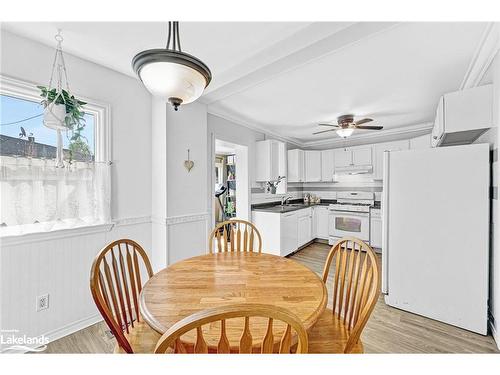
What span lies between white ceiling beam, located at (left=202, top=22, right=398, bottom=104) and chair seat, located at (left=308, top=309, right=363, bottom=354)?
1880 mm

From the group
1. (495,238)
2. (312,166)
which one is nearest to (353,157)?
(312,166)

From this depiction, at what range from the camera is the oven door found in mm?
4285

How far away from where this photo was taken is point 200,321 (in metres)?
0.58

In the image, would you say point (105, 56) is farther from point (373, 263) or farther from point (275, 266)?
point (373, 263)

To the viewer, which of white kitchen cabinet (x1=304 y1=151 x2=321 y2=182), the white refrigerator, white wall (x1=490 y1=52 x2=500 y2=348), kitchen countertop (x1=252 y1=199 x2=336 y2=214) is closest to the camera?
white wall (x1=490 y1=52 x2=500 y2=348)

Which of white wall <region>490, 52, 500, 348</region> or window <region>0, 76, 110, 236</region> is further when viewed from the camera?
white wall <region>490, 52, 500, 348</region>

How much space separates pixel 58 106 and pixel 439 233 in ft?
11.2

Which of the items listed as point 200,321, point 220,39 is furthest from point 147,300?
point 220,39

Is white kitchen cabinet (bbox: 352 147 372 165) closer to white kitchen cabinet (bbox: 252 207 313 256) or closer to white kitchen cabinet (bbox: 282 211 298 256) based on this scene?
white kitchen cabinet (bbox: 252 207 313 256)

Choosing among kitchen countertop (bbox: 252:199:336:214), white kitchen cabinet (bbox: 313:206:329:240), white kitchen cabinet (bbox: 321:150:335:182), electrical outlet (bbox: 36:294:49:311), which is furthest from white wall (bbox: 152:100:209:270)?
white kitchen cabinet (bbox: 321:150:335:182)
